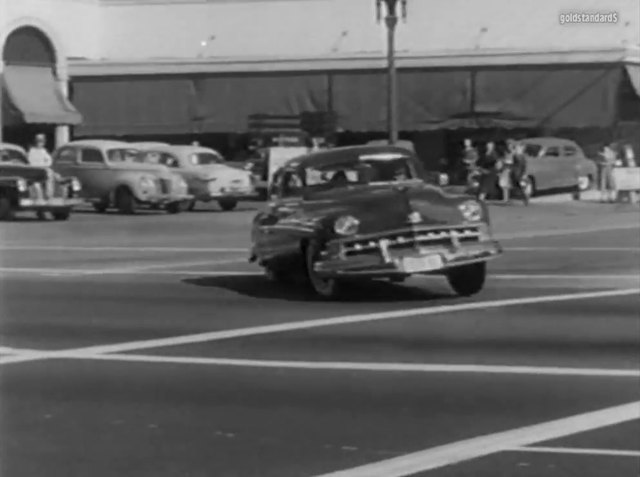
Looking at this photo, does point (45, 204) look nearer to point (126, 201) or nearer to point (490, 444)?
point (126, 201)

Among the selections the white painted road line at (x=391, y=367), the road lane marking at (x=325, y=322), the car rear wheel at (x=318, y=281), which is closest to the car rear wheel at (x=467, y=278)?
the road lane marking at (x=325, y=322)

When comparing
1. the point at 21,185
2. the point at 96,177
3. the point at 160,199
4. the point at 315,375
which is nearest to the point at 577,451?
the point at 315,375

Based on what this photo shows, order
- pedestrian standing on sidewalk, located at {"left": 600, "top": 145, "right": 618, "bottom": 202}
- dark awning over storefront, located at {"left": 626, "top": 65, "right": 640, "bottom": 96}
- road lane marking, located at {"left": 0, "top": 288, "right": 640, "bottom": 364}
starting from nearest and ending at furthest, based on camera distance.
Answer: road lane marking, located at {"left": 0, "top": 288, "right": 640, "bottom": 364}
pedestrian standing on sidewalk, located at {"left": 600, "top": 145, "right": 618, "bottom": 202}
dark awning over storefront, located at {"left": 626, "top": 65, "right": 640, "bottom": 96}

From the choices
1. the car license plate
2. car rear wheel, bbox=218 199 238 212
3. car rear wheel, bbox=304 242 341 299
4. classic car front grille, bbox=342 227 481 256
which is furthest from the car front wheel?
the car license plate

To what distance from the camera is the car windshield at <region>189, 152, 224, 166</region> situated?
40031 millimetres

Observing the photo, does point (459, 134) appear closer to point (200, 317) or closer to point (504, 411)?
point (200, 317)

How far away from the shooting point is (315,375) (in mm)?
12359

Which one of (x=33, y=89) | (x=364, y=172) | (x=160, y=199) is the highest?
(x=33, y=89)

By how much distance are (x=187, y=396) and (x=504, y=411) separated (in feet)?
7.46

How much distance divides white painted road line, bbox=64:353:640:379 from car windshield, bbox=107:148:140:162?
83.3 feet

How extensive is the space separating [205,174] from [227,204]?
122cm

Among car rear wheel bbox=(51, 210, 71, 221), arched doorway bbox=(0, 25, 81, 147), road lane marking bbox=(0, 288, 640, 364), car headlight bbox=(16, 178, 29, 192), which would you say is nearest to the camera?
road lane marking bbox=(0, 288, 640, 364)

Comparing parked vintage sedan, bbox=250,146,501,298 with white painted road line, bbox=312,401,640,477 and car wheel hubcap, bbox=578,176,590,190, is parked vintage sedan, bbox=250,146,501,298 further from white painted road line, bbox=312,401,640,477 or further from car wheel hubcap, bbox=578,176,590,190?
car wheel hubcap, bbox=578,176,590,190

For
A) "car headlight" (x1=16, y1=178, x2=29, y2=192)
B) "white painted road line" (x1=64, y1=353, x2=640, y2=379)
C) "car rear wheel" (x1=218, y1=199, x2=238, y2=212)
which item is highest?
"white painted road line" (x1=64, y1=353, x2=640, y2=379)
